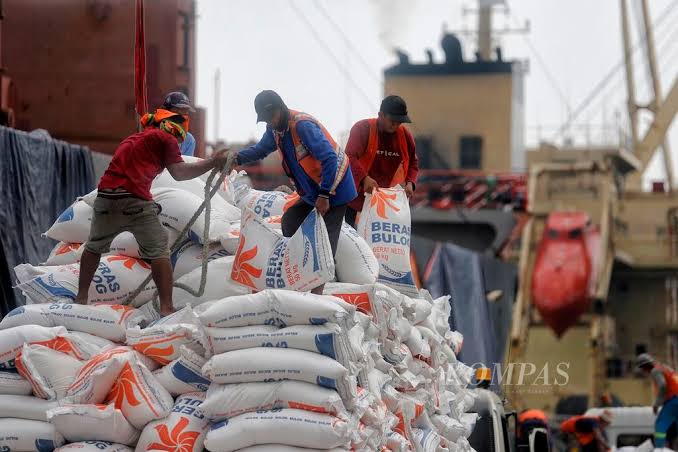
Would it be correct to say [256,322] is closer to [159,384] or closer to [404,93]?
[159,384]

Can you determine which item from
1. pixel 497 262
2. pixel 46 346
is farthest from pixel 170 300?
pixel 497 262

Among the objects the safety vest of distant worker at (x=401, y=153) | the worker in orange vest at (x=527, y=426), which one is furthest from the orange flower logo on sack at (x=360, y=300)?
the worker in orange vest at (x=527, y=426)

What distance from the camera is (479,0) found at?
4225 cm

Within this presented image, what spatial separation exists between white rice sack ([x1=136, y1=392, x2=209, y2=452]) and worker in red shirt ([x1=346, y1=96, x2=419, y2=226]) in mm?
3021

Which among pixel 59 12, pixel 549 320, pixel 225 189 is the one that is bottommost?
pixel 549 320

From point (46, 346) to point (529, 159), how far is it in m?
33.3

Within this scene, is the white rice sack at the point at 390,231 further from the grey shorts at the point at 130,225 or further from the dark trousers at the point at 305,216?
the grey shorts at the point at 130,225

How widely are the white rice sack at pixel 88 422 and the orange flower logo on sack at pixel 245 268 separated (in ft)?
3.97

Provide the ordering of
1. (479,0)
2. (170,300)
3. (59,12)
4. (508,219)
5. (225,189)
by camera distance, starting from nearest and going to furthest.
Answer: (170,300) → (225,189) → (59,12) → (508,219) → (479,0)

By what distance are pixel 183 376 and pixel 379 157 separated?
11.3 ft

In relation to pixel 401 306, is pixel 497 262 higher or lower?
lower

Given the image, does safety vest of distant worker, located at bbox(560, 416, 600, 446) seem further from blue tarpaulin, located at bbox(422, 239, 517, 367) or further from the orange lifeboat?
the orange lifeboat

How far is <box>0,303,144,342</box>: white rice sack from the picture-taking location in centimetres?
622

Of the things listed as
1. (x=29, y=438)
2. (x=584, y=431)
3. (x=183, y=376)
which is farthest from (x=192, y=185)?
(x=584, y=431)
